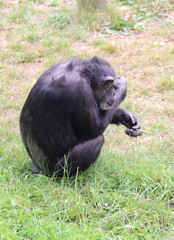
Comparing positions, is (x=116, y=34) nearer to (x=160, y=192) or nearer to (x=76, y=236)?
(x=160, y=192)

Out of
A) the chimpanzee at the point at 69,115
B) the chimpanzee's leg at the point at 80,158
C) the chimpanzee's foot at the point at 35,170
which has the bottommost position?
the chimpanzee's foot at the point at 35,170

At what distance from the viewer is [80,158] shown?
390 centimetres

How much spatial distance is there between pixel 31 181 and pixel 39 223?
827 millimetres

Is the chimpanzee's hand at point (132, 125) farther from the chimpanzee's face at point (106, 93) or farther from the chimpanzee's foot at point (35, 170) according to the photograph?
the chimpanzee's foot at point (35, 170)

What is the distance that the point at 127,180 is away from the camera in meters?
3.87

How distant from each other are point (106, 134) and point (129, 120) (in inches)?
29.6

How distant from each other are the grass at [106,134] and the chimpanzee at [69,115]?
0.71ft

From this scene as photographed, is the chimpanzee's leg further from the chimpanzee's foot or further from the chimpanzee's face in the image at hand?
the chimpanzee's face

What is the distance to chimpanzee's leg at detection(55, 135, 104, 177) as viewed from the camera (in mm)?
3889

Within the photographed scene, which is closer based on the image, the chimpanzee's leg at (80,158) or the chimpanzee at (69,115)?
the chimpanzee at (69,115)

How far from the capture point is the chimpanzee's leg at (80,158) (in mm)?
3889

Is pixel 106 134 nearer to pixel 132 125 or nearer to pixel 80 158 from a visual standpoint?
pixel 132 125

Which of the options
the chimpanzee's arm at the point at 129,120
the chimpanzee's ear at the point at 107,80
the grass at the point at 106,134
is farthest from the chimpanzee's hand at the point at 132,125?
the chimpanzee's ear at the point at 107,80

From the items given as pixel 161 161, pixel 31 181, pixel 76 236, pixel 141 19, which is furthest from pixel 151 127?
pixel 141 19
